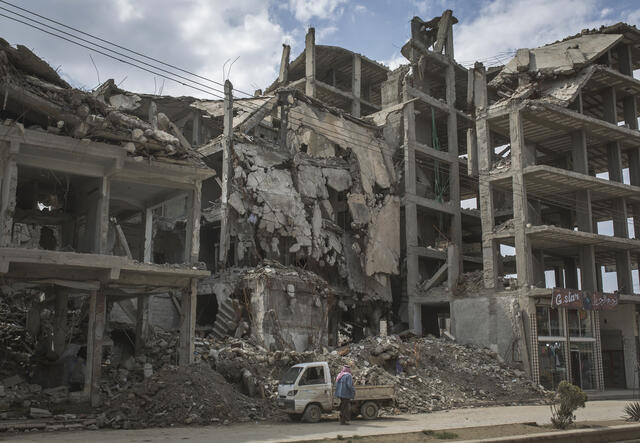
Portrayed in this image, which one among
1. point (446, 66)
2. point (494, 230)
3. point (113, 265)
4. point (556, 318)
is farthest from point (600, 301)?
point (113, 265)

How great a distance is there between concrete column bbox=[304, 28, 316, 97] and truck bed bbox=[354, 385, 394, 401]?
1104 inches

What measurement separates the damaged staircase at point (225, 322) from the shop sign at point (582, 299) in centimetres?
1490

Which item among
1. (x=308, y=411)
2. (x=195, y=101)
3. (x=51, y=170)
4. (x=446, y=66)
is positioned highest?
(x=446, y=66)

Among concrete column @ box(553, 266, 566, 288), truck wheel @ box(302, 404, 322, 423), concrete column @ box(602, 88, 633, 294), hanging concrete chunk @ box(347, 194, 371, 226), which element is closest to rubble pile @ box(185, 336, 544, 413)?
truck wheel @ box(302, 404, 322, 423)

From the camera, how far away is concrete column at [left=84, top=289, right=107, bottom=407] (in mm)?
16297

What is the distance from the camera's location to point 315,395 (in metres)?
16.7

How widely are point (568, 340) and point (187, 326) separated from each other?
1932 cm

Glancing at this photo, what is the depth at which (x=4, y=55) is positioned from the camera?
1520 centimetres

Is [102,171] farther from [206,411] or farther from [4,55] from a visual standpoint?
[206,411]

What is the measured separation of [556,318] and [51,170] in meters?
23.3

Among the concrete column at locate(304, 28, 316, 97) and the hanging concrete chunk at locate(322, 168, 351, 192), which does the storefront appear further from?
the concrete column at locate(304, 28, 316, 97)

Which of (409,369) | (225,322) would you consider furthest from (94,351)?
(409,369)

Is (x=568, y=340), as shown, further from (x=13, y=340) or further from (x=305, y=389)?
(x=13, y=340)

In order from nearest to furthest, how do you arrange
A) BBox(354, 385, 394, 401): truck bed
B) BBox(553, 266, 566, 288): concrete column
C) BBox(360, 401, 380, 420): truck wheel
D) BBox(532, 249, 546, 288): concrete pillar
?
BBox(354, 385, 394, 401): truck bed
BBox(360, 401, 380, 420): truck wheel
BBox(532, 249, 546, 288): concrete pillar
BBox(553, 266, 566, 288): concrete column
